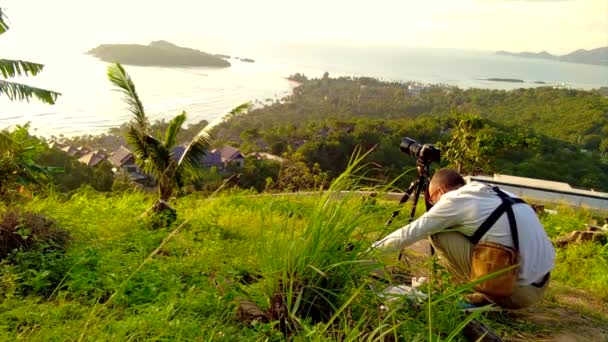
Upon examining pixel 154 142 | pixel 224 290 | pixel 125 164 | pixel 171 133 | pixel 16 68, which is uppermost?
pixel 16 68

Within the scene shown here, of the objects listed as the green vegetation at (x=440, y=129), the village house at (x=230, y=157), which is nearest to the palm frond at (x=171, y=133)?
the green vegetation at (x=440, y=129)

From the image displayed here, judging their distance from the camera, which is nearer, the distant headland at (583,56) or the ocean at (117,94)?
the ocean at (117,94)

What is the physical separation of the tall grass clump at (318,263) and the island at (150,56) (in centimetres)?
8407

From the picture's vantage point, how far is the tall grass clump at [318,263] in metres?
1.74

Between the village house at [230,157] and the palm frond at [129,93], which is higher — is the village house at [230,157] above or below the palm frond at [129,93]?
below

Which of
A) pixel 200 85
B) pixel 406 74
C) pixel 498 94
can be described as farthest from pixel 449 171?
pixel 406 74

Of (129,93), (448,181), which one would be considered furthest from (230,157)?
(448,181)

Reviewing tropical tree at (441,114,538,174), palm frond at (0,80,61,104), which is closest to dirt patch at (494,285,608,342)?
palm frond at (0,80,61,104)

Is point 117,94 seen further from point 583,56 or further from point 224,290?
point 583,56

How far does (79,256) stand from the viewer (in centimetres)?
255

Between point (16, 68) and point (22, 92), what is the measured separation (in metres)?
0.36

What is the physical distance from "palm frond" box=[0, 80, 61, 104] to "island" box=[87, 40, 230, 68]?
7828 centimetres

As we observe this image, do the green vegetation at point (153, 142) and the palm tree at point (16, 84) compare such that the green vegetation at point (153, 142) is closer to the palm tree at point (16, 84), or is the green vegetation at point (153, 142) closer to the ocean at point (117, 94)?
the palm tree at point (16, 84)

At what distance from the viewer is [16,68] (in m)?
5.93
